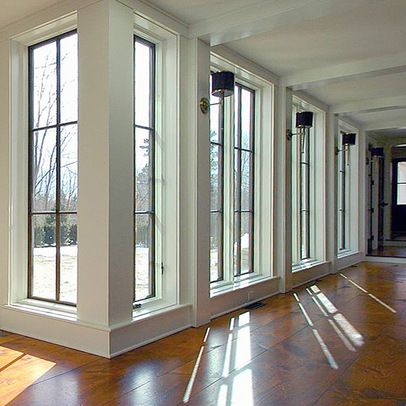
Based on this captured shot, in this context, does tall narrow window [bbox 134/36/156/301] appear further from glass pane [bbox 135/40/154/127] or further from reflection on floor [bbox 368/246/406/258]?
reflection on floor [bbox 368/246/406/258]

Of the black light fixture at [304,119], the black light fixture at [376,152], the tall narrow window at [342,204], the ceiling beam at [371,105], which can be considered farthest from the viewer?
the black light fixture at [376,152]

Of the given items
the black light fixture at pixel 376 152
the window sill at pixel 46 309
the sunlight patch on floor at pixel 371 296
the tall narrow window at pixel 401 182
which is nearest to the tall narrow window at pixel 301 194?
the sunlight patch on floor at pixel 371 296

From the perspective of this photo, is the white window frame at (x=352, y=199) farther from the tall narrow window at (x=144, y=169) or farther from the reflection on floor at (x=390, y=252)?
the tall narrow window at (x=144, y=169)

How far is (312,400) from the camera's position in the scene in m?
2.58

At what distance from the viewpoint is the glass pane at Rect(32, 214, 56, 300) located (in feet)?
13.0

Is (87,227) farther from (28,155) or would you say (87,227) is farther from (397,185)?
(397,185)

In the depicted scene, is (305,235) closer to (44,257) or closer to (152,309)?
(152,309)

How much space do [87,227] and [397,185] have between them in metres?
9.98

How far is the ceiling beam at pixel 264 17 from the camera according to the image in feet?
11.2

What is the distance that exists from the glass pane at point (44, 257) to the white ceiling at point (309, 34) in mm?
1749

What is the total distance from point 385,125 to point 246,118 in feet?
14.3

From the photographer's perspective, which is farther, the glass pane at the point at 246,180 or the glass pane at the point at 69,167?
the glass pane at the point at 246,180

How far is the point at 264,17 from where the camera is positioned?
3.61m

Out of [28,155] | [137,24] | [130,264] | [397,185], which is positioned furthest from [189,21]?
[397,185]
